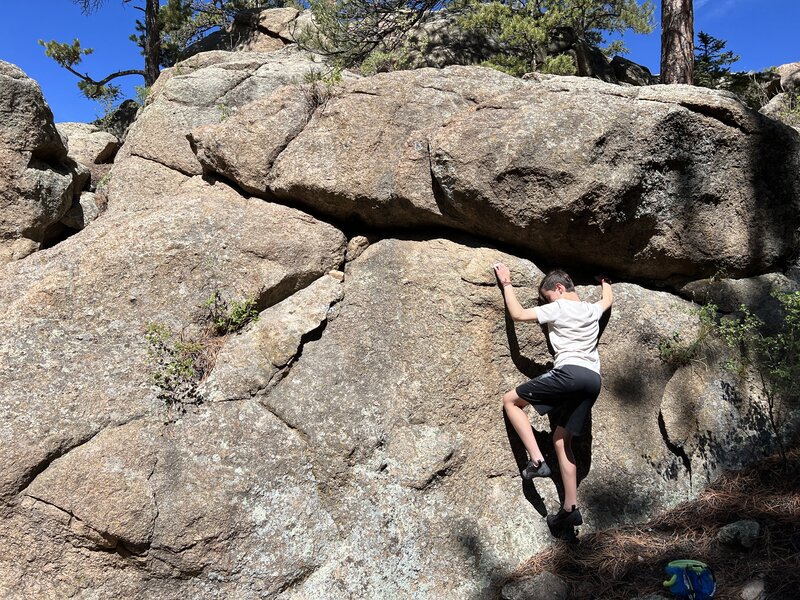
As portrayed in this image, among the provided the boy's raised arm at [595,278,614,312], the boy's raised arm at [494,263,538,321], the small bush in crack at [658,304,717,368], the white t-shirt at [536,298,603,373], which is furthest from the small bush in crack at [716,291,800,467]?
the boy's raised arm at [494,263,538,321]

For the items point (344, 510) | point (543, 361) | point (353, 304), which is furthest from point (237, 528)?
point (543, 361)

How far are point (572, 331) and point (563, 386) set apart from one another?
1.60ft

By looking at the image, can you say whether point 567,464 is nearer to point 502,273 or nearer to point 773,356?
point 502,273

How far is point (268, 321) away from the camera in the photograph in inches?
197

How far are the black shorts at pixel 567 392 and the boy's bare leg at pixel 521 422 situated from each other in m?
0.10

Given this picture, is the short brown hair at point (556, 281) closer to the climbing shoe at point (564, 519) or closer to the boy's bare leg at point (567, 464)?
the boy's bare leg at point (567, 464)

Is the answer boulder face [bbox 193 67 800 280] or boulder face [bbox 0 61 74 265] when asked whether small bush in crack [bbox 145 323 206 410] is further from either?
boulder face [bbox 0 61 74 265]

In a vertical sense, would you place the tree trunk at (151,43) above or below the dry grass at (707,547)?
above

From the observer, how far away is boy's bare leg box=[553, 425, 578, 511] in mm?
4574

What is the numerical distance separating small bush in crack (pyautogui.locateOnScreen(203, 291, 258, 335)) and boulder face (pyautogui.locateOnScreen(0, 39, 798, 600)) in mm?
43

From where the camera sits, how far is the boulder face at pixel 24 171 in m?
5.63

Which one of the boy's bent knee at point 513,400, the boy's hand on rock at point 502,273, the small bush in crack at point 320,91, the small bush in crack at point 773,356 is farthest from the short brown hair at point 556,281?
the small bush in crack at point 320,91

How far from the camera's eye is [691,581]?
12.6 feet

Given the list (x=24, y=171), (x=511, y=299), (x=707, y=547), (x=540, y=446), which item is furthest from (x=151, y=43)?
(x=707, y=547)
